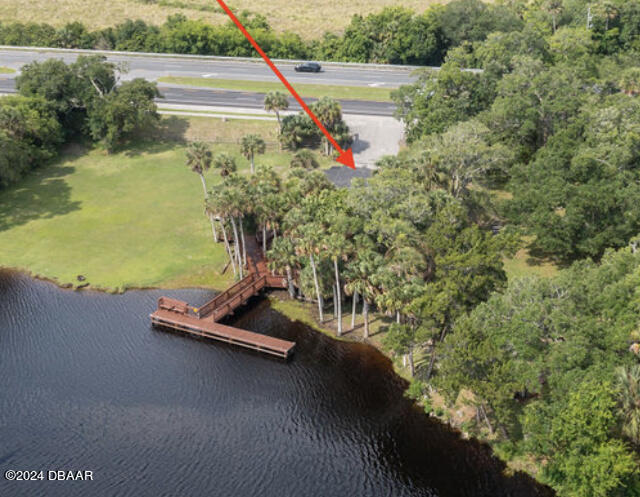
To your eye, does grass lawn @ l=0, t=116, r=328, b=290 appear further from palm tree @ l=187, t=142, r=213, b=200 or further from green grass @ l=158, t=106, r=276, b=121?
palm tree @ l=187, t=142, r=213, b=200

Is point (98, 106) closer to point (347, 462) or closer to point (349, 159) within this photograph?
point (349, 159)

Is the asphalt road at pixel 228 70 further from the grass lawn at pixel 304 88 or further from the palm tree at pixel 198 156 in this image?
the palm tree at pixel 198 156

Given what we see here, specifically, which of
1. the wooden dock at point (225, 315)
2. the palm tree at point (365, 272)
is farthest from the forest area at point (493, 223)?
the wooden dock at point (225, 315)

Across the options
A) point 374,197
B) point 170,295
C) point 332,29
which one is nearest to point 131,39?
point 332,29

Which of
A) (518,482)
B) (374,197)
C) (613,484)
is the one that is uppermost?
(374,197)

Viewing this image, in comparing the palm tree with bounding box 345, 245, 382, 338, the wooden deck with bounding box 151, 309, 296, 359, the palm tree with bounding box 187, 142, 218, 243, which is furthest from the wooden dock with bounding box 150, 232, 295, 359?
the palm tree with bounding box 187, 142, 218, 243
